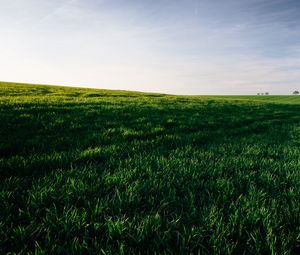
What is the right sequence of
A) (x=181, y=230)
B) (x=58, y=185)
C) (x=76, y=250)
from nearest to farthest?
(x=76, y=250), (x=181, y=230), (x=58, y=185)

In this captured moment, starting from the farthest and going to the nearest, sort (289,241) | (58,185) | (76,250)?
(58,185) → (289,241) → (76,250)

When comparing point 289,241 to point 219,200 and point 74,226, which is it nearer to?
point 219,200

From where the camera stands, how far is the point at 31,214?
2.27m

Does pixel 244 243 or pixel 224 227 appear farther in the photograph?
pixel 224 227

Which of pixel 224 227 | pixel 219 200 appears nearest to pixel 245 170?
pixel 219 200

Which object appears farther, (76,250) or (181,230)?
(181,230)

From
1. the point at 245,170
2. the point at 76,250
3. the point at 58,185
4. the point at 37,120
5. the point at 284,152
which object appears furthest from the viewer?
the point at 37,120

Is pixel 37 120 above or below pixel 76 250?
above

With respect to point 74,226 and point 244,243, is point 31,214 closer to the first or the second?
point 74,226

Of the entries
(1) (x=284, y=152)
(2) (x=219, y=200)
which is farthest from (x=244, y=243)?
(1) (x=284, y=152)

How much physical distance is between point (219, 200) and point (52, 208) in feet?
6.28

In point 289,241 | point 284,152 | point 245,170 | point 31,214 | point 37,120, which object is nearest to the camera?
point 289,241

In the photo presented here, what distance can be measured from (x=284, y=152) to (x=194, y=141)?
2.15m

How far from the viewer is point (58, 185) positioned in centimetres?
285
